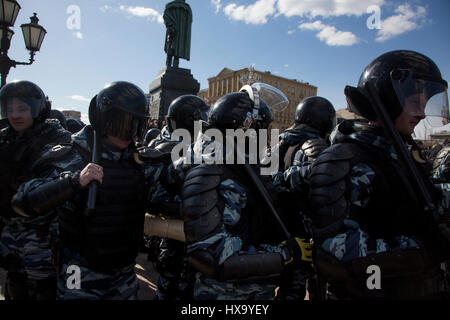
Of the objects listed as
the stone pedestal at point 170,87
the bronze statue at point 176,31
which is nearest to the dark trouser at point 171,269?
the stone pedestal at point 170,87

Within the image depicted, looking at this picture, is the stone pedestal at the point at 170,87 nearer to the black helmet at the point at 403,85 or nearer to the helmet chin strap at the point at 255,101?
the helmet chin strap at the point at 255,101

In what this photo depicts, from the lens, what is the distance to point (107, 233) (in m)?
2.06

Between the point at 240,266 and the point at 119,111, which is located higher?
the point at 119,111

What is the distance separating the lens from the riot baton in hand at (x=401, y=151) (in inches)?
58.1

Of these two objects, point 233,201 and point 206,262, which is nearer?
point 206,262

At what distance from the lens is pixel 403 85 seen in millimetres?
1717

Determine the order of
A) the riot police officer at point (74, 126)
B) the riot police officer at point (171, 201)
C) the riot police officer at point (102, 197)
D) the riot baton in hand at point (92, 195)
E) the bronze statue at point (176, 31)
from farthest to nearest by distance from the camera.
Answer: the bronze statue at point (176, 31) → the riot police officer at point (74, 126) → the riot police officer at point (171, 201) → the riot police officer at point (102, 197) → the riot baton in hand at point (92, 195)

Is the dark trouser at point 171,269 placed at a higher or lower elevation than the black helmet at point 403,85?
lower

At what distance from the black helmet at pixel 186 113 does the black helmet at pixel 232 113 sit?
5.70 ft

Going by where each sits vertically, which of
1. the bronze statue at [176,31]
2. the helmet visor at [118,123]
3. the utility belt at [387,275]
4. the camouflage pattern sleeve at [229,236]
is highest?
the bronze statue at [176,31]

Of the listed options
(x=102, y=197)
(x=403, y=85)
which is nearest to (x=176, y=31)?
(x=102, y=197)

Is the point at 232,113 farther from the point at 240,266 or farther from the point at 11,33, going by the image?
the point at 11,33

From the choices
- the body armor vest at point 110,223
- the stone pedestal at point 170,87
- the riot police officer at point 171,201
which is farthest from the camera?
the stone pedestal at point 170,87

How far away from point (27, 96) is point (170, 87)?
303 inches
